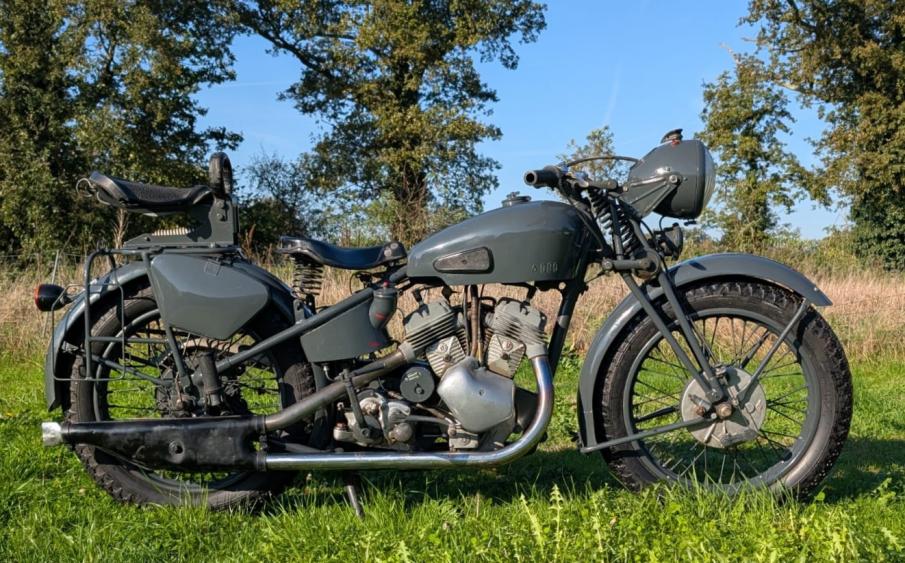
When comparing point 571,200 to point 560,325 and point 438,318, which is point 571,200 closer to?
point 560,325

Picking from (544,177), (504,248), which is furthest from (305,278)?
(544,177)

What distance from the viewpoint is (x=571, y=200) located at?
125 inches

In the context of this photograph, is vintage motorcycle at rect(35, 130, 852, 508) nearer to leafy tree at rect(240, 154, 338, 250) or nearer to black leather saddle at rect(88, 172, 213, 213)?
black leather saddle at rect(88, 172, 213, 213)

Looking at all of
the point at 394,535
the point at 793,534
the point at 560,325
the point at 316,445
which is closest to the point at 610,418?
the point at 560,325

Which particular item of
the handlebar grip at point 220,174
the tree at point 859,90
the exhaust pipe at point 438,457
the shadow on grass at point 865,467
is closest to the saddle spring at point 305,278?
the handlebar grip at point 220,174

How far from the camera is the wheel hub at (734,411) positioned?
312 cm

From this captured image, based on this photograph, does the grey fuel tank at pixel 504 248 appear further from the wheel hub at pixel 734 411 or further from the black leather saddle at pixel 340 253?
the wheel hub at pixel 734 411

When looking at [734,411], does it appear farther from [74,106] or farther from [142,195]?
[74,106]

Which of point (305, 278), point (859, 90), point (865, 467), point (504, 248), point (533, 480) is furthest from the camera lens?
point (859, 90)

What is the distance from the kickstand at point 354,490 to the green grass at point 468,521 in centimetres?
5

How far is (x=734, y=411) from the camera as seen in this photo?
311 cm

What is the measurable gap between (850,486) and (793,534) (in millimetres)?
1355

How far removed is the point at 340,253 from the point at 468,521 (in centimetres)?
125

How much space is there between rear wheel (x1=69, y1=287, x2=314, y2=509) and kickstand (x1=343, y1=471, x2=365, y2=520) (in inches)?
11.5
